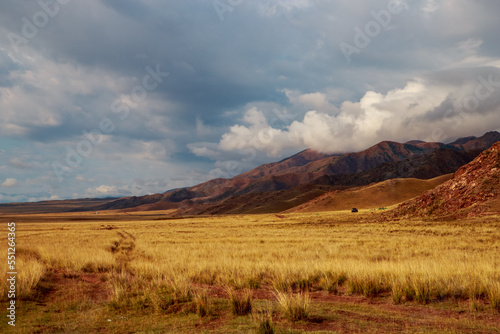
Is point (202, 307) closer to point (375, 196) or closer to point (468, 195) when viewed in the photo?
point (468, 195)

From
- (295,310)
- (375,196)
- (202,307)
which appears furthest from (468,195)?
(375,196)

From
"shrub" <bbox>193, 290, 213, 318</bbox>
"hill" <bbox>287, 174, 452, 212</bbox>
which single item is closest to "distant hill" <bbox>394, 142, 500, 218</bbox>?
"hill" <bbox>287, 174, 452, 212</bbox>

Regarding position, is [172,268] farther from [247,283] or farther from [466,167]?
[466,167]

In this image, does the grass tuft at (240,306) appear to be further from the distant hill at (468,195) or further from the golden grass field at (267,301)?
the distant hill at (468,195)

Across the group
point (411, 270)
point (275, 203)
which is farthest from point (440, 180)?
point (411, 270)

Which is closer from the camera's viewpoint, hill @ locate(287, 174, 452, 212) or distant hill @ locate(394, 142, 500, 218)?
distant hill @ locate(394, 142, 500, 218)

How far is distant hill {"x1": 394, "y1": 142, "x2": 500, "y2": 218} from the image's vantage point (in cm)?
4719

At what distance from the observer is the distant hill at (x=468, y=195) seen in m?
47.2

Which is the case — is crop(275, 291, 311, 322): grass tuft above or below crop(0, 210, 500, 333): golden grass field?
above

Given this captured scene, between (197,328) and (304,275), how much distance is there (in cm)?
604

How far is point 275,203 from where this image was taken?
140 meters

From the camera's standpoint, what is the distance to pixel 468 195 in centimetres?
5091

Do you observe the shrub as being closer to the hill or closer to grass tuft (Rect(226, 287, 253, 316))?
grass tuft (Rect(226, 287, 253, 316))

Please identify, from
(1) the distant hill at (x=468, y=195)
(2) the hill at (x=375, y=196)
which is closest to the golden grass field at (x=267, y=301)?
(1) the distant hill at (x=468, y=195)
